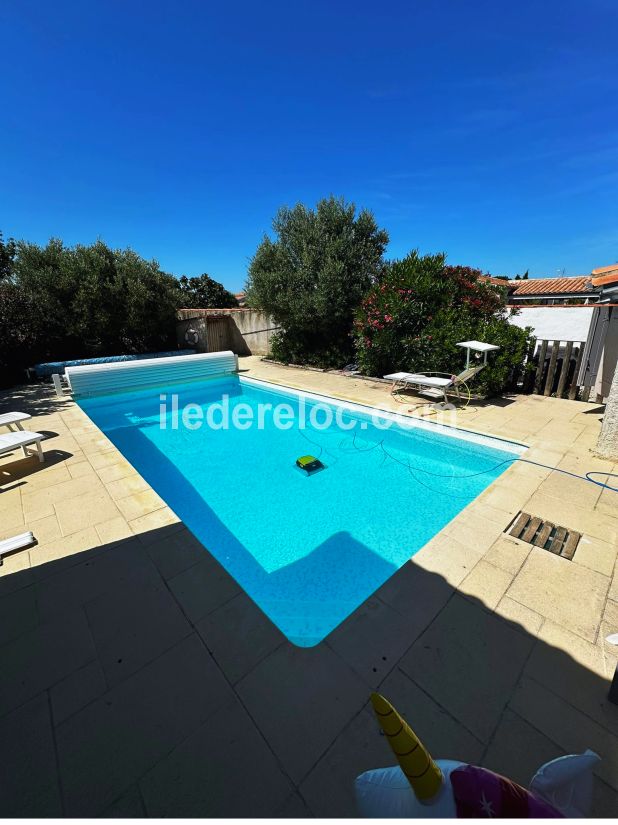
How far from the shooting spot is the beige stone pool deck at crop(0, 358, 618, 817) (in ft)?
4.86

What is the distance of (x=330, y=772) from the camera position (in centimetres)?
148

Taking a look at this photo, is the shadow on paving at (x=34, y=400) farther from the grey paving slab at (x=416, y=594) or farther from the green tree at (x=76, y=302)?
the grey paving slab at (x=416, y=594)

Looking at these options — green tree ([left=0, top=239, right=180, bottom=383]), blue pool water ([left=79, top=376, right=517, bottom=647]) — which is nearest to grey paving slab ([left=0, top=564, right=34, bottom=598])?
blue pool water ([left=79, top=376, right=517, bottom=647])

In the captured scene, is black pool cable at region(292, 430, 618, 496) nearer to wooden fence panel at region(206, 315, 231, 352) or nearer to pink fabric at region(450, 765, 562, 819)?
pink fabric at region(450, 765, 562, 819)

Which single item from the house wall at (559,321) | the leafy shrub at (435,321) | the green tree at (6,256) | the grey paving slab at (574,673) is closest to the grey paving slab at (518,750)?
the grey paving slab at (574,673)

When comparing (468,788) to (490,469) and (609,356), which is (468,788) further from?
(609,356)

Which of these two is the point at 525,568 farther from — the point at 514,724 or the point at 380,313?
the point at 380,313

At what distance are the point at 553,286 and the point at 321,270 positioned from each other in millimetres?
16961

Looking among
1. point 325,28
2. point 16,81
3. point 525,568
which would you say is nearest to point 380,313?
point 325,28

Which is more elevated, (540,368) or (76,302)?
(76,302)

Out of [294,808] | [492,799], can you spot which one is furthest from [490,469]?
[492,799]

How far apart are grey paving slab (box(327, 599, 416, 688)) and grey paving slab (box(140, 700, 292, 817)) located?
2.15ft

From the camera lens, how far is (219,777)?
1.47 m

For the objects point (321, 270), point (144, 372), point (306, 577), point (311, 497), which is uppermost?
point (321, 270)
